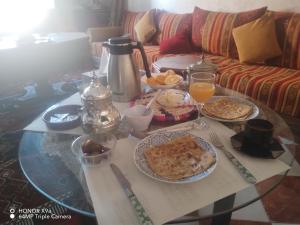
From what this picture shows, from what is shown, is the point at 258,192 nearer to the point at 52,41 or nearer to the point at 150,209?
the point at 150,209

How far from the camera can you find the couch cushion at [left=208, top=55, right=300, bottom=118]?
1773 mm

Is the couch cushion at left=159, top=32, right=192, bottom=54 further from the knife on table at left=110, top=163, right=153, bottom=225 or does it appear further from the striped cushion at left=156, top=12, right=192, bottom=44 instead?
the knife on table at left=110, top=163, right=153, bottom=225

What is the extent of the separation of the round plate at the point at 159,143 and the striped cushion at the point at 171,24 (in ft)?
7.58

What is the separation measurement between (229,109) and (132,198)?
609 mm

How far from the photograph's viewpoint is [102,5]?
4.42 m

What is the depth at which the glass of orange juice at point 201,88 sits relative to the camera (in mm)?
1081

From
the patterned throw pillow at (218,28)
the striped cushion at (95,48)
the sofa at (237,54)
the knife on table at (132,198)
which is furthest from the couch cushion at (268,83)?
the striped cushion at (95,48)

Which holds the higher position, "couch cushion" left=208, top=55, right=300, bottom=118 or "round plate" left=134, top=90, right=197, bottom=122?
"round plate" left=134, top=90, right=197, bottom=122

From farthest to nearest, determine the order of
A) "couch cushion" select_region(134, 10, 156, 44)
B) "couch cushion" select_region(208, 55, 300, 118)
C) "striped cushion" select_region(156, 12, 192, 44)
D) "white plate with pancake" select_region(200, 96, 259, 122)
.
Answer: "couch cushion" select_region(134, 10, 156, 44)
"striped cushion" select_region(156, 12, 192, 44)
"couch cushion" select_region(208, 55, 300, 118)
"white plate with pancake" select_region(200, 96, 259, 122)

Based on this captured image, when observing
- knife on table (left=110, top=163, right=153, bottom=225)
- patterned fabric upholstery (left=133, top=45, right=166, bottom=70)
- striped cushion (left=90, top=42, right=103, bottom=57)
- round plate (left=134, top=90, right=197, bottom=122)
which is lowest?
striped cushion (left=90, top=42, right=103, bottom=57)

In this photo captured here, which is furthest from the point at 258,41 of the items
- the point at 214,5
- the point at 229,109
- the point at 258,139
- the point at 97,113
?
the point at 97,113

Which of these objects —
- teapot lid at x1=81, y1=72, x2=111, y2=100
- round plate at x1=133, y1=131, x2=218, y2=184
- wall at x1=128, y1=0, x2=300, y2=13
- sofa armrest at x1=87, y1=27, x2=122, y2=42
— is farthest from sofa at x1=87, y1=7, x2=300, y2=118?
round plate at x1=133, y1=131, x2=218, y2=184

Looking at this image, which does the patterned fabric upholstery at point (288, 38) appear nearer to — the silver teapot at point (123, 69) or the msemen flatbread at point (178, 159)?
the silver teapot at point (123, 69)

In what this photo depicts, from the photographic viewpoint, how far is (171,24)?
3.14 m
